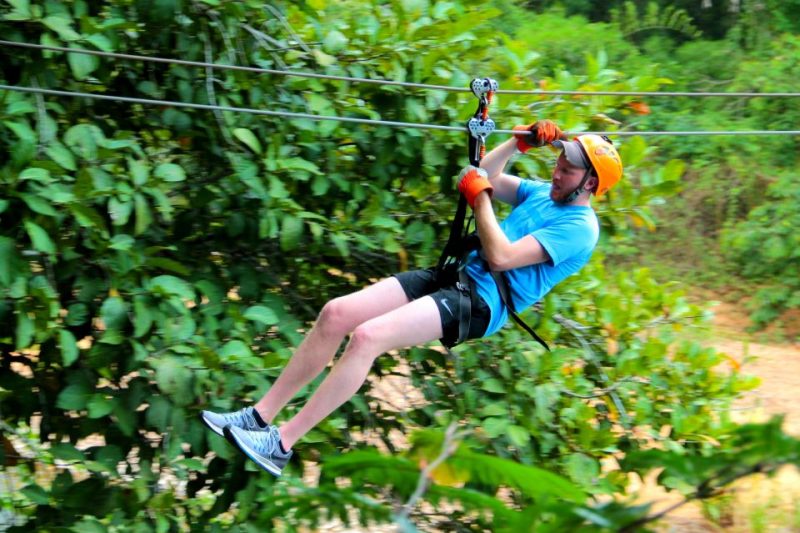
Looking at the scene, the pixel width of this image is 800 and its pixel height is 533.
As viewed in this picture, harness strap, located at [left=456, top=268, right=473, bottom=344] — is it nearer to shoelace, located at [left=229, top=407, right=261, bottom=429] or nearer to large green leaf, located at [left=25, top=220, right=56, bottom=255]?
shoelace, located at [left=229, top=407, right=261, bottom=429]

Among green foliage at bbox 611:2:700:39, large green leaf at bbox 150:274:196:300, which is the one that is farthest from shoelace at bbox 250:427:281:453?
green foliage at bbox 611:2:700:39

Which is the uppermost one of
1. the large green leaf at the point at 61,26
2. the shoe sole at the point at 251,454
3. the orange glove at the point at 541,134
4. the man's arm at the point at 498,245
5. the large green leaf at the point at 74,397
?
the large green leaf at the point at 61,26

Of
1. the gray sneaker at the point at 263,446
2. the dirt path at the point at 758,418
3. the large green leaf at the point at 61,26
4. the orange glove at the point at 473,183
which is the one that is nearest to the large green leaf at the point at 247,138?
the large green leaf at the point at 61,26

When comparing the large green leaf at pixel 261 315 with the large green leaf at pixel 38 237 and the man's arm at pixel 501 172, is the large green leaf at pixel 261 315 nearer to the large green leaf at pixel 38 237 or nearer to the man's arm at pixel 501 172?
the large green leaf at pixel 38 237

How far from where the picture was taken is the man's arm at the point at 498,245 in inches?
144

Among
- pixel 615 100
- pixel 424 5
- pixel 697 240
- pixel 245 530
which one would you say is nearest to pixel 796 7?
pixel 697 240

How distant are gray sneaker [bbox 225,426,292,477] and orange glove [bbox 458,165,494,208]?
1.14m

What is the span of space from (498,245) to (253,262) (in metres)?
1.23

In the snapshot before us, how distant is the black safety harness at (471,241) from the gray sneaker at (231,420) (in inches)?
32.4

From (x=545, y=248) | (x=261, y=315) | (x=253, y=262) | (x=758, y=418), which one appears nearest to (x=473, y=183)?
(x=545, y=248)

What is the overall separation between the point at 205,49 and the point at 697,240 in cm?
758

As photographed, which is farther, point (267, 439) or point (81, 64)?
point (81, 64)

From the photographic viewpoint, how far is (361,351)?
11.5ft

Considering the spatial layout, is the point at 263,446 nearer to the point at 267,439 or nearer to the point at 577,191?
the point at 267,439
